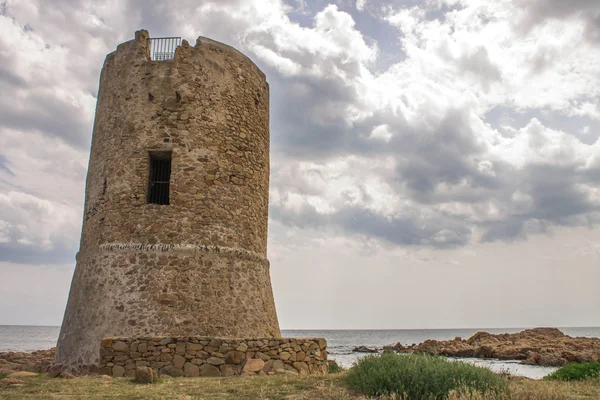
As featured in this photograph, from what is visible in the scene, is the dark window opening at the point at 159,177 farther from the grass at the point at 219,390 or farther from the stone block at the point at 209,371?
the grass at the point at 219,390

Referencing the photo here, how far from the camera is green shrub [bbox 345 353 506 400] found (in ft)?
21.6

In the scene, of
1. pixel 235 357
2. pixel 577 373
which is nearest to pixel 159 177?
pixel 235 357

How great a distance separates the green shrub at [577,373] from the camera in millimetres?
11617

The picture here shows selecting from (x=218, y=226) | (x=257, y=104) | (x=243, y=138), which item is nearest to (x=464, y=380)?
(x=218, y=226)

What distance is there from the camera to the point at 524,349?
1300 inches

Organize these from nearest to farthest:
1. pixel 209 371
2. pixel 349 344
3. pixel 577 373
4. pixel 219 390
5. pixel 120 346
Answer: pixel 219 390 < pixel 209 371 < pixel 120 346 < pixel 577 373 < pixel 349 344

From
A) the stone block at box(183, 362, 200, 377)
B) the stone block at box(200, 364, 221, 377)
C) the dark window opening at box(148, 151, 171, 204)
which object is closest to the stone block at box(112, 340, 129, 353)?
the stone block at box(183, 362, 200, 377)

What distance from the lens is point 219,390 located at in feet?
23.7

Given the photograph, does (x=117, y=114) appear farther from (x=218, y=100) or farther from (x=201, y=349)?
(x=201, y=349)

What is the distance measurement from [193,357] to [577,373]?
8.87 m

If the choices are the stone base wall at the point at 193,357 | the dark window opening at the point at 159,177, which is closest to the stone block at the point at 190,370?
the stone base wall at the point at 193,357

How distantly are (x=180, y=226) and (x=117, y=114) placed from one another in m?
3.34

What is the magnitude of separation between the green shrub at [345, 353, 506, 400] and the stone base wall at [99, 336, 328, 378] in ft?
6.86

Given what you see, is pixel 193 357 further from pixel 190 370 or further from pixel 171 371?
pixel 171 371
